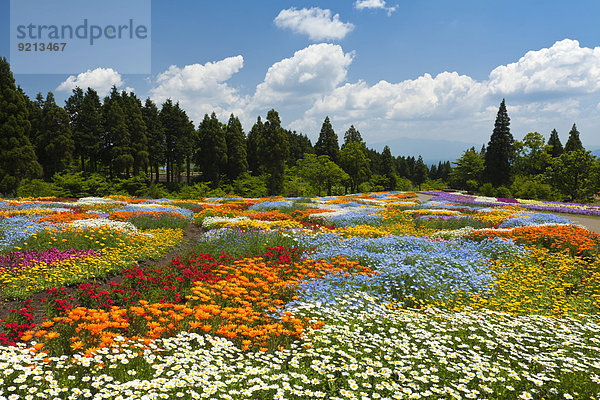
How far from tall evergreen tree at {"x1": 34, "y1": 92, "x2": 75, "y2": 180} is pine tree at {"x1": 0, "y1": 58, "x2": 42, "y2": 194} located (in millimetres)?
11607

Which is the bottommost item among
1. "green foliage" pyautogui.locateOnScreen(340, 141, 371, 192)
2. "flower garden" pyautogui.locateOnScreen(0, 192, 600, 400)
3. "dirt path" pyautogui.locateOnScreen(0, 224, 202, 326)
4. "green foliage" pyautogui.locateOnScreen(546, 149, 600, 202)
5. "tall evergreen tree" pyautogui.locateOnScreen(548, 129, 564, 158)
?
"dirt path" pyautogui.locateOnScreen(0, 224, 202, 326)

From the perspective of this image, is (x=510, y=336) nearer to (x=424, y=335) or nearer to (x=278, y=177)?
(x=424, y=335)

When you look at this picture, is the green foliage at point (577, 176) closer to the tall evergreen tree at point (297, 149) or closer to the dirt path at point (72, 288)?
the dirt path at point (72, 288)

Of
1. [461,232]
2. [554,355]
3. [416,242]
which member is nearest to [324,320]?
[554,355]

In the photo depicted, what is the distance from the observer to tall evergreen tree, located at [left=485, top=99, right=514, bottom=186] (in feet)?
164

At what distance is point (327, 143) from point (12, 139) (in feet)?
143

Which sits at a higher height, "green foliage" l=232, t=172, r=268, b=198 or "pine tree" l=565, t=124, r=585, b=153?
"pine tree" l=565, t=124, r=585, b=153

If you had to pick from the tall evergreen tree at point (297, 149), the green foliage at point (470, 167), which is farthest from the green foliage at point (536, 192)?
the tall evergreen tree at point (297, 149)

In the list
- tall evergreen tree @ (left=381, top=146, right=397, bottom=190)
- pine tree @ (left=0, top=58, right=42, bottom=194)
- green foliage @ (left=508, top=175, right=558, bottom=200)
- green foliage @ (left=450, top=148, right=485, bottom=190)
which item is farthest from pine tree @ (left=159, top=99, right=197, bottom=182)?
green foliage @ (left=450, top=148, right=485, bottom=190)

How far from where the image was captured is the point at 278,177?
4662 centimetres

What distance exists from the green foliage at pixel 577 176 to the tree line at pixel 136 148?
27.3m

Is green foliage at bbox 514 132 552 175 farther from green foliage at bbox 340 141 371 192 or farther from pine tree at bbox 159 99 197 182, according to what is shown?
pine tree at bbox 159 99 197 182

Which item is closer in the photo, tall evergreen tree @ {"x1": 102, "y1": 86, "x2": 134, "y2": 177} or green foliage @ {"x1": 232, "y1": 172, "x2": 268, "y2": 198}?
tall evergreen tree @ {"x1": 102, "y1": 86, "x2": 134, "y2": 177}

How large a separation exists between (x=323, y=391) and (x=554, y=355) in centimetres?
295
